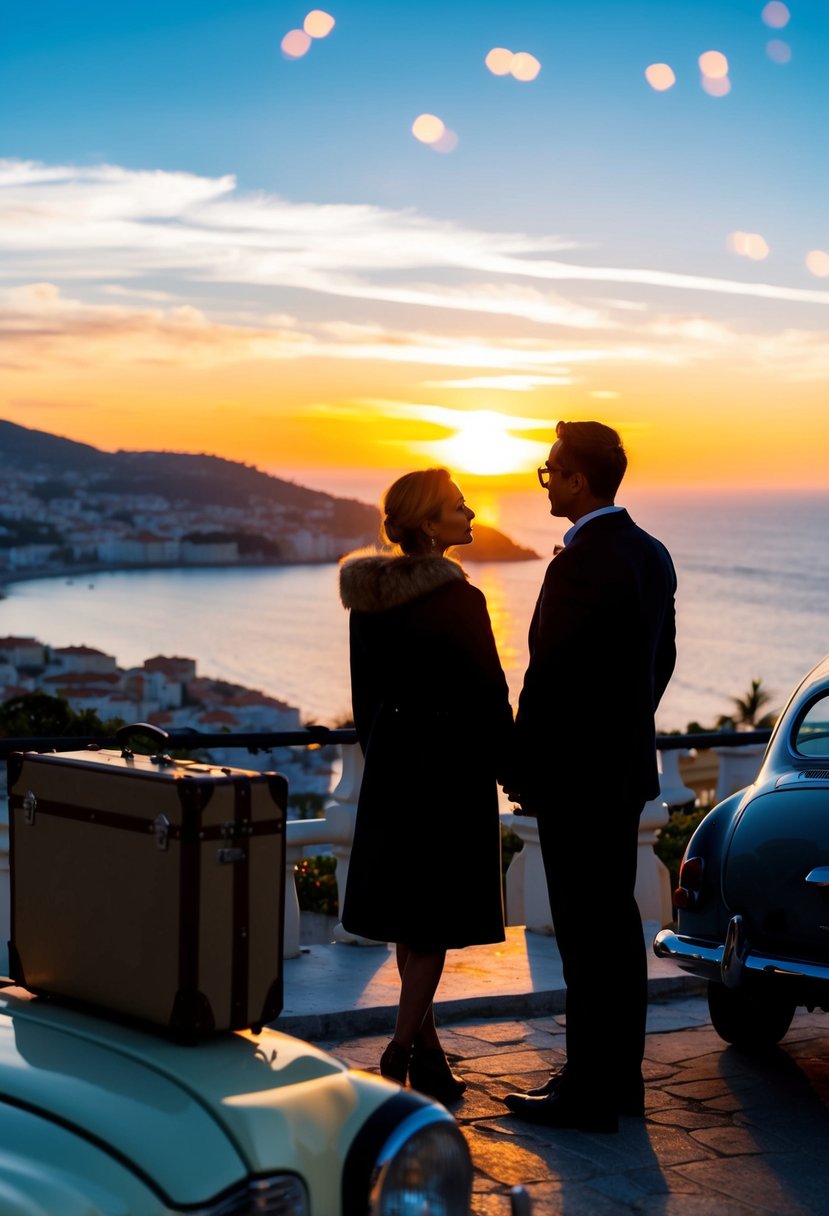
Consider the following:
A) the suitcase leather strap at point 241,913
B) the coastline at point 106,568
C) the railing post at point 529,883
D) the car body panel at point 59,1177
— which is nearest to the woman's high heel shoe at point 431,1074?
the railing post at point 529,883

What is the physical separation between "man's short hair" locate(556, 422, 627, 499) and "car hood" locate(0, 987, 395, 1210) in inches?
104

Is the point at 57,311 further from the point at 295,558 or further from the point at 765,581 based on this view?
the point at 765,581

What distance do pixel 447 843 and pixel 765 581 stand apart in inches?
6036

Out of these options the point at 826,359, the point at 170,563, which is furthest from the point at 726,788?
the point at 170,563

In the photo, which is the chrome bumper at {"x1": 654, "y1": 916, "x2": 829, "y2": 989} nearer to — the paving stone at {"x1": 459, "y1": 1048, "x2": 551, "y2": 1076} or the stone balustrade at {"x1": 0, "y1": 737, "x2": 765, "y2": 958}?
the paving stone at {"x1": 459, "y1": 1048, "x2": 551, "y2": 1076}

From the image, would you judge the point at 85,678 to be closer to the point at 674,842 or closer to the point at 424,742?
the point at 674,842

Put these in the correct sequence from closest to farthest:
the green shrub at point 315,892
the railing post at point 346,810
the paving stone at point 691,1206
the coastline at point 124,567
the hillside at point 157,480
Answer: the paving stone at point 691,1206 < the railing post at point 346,810 < the green shrub at point 315,892 < the hillside at point 157,480 < the coastline at point 124,567

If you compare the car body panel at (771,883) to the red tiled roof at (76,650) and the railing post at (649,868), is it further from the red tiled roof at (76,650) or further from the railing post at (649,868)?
the red tiled roof at (76,650)

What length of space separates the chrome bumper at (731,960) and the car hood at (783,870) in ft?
0.14

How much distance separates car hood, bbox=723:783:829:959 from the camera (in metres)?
5.32

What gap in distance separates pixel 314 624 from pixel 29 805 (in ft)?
374

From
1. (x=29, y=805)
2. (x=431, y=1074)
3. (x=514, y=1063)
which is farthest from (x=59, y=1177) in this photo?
(x=514, y=1063)

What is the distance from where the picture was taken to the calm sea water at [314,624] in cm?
9206

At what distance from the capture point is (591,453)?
16.1 ft
